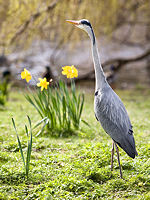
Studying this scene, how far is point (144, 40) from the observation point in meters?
12.2

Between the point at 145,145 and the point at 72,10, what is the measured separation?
3.94 meters

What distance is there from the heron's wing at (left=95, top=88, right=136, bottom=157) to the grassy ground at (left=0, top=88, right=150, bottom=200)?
35 centimetres

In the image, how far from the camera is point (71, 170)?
3160 millimetres

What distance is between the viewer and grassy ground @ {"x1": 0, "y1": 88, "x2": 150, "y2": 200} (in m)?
2.73

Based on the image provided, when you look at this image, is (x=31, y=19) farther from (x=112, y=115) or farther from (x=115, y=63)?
(x=115, y=63)

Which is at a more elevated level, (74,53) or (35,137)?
(74,53)

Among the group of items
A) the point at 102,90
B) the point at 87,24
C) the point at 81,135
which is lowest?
the point at 81,135

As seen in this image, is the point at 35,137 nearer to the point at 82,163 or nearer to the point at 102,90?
the point at 82,163

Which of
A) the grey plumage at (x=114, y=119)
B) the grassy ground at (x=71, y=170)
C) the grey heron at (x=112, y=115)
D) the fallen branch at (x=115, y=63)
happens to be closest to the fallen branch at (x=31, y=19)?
the grassy ground at (x=71, y=170)

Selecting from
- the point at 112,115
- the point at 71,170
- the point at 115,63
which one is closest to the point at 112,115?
the point at 112,115

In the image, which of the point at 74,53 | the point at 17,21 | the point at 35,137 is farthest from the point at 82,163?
the point at 74,53

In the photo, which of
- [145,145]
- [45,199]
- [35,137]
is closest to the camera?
[45,199]

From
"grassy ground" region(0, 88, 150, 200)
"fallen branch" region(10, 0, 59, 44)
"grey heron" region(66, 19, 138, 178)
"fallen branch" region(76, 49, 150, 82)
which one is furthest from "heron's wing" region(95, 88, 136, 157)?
"fallen branch" region(76, 49, 150, 82)

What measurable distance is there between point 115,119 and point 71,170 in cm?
71
